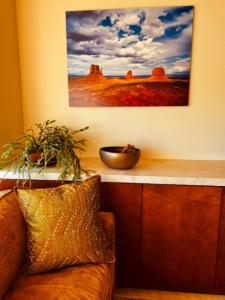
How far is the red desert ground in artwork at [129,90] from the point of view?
1.96m

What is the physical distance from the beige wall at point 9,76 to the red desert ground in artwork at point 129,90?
45 cm

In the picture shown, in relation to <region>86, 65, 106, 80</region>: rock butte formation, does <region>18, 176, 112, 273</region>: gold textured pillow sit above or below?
below

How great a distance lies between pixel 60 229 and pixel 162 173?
2.48 ft

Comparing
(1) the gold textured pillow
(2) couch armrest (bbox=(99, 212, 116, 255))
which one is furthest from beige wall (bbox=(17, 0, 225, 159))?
(1) the gold textured pillow

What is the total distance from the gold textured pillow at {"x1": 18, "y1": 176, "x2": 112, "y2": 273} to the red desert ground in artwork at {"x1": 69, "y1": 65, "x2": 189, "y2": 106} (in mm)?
896

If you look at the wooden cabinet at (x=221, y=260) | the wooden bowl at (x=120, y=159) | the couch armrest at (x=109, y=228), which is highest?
the wooden bowl at (x=120, y=159)

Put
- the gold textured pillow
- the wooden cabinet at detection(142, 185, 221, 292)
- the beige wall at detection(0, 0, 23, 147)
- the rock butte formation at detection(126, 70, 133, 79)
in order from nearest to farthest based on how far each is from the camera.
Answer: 1. the gold textured pillow
2. the wooden cabinet at detection(142, 185, 221, 292)
3. the beige wall at detection(0, 0, 23, 147)
4. the rock butte formation at detection(126, 70, 133, 79)

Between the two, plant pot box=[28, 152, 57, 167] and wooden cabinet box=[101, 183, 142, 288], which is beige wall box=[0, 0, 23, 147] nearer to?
plant pot box=[28, 152, 57, 167]

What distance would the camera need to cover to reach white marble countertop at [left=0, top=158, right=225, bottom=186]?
1613 millimetres

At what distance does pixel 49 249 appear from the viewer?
4.32ft

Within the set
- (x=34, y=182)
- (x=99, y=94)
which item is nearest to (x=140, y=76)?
(x=99, y=94)

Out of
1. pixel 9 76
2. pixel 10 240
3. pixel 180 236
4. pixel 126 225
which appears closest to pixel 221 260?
pixel 180 236

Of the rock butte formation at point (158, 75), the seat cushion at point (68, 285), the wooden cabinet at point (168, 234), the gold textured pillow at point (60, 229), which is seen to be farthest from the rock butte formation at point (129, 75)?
the seat cushion at point (68, 285)

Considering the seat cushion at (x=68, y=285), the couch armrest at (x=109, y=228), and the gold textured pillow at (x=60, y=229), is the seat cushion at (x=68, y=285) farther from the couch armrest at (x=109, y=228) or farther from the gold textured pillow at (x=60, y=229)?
the couch armrest at (x=109, y=228)
